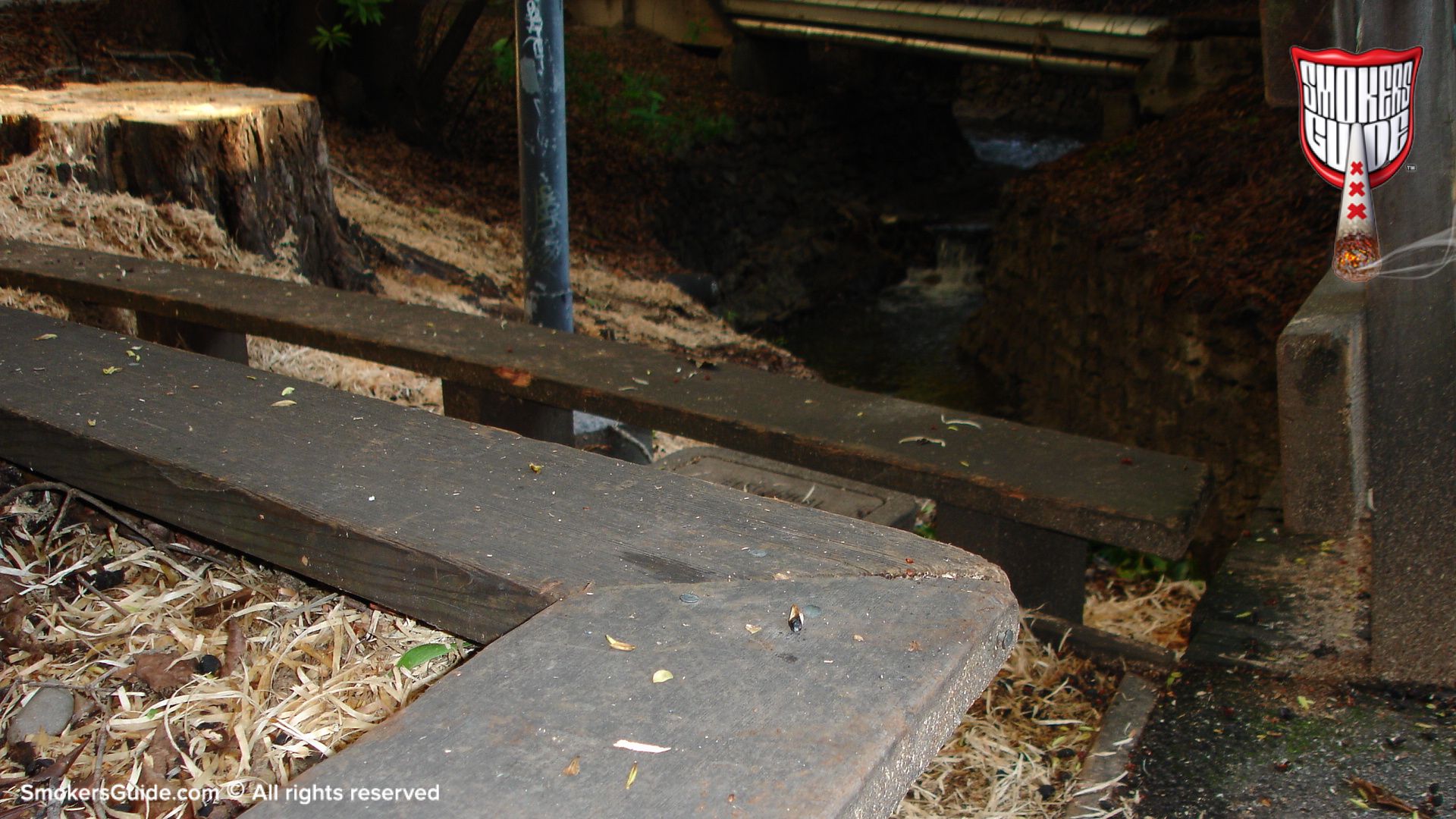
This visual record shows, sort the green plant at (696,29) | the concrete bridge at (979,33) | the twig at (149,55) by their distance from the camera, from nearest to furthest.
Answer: the twig at (149,55) < the concrete bridge at (979,33) < the green plant at (696,29)

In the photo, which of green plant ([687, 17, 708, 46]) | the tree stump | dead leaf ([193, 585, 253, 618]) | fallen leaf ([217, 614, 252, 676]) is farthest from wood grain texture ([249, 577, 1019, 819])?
green plant ([687, 17, 708, 46])

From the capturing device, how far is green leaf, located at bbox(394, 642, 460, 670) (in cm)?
149

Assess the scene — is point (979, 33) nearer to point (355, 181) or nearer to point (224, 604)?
point (355, 181)

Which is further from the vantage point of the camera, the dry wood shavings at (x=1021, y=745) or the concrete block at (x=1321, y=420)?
the dry wood shavings at (x=1021, y=745)

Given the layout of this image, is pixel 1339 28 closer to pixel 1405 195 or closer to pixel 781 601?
pixel 1405 195

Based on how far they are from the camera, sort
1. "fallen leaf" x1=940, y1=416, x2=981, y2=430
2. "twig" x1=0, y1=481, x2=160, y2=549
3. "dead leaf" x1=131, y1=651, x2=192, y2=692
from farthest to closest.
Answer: "fallen leaf" x1=940, y1=416, x2=981, y2=430, "twig" x1=0, y1=481, x2=160, y2=549, "dead leaf" x1=131, y1=651, x2=192, y2=692

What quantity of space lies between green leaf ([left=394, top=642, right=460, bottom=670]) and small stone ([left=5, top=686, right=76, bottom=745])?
395 millimetres

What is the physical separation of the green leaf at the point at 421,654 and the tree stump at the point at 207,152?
3785 millimetres

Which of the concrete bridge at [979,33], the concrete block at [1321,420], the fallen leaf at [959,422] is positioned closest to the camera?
the concrete block at [1321,420]

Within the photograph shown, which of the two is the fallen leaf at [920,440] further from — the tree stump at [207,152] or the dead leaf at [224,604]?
the tree stump at [207,152]

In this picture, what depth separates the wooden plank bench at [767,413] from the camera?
255 centimetres

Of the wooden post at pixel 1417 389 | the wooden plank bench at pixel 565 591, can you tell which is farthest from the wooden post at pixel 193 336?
the wooden post at pixel 1417 389

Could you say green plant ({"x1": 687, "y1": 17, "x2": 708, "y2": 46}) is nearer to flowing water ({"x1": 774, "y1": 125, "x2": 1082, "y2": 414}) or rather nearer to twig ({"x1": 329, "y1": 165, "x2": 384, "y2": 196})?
flowing water ({"x1": 774, "y1": 125, "x2": 1082, "y2": 414})

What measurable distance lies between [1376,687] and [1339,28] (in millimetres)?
1453
